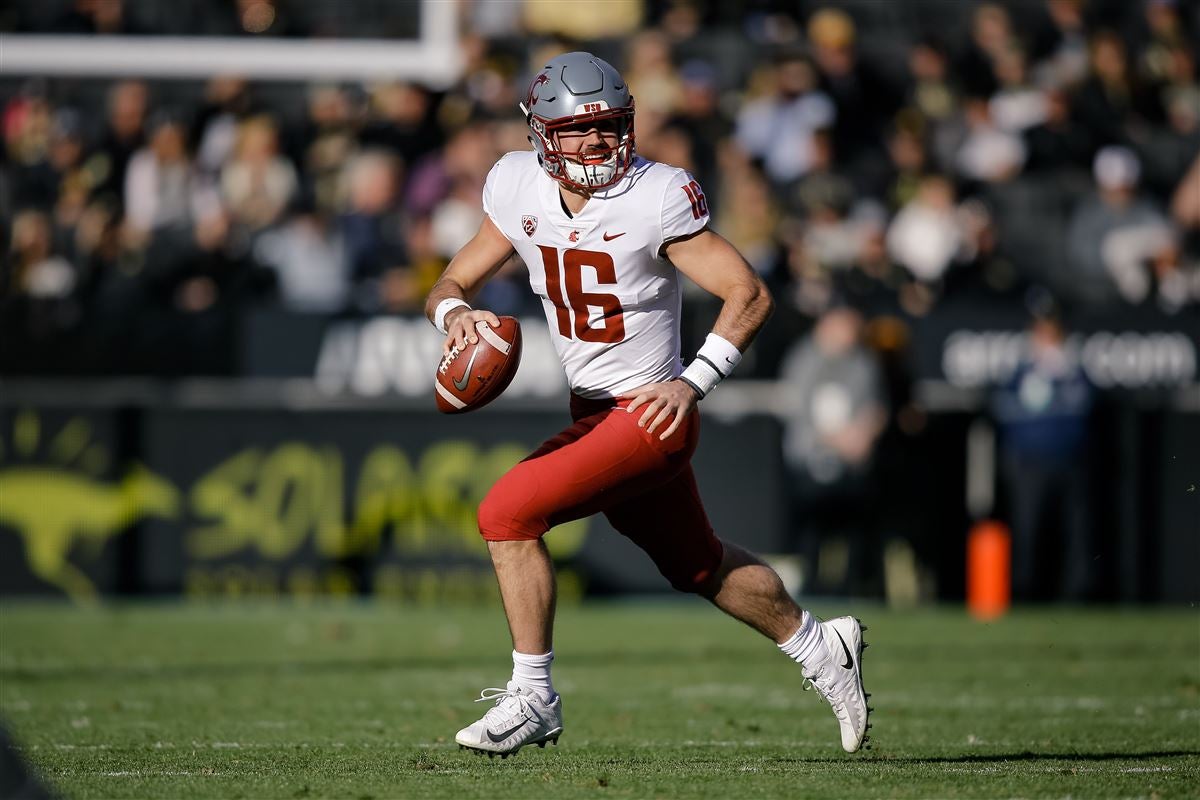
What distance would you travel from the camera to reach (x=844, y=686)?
5883mm

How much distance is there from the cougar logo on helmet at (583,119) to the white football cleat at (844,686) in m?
1.57

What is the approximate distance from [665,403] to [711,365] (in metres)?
0.19

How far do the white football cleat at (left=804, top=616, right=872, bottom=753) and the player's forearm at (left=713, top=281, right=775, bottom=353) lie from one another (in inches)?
39.3

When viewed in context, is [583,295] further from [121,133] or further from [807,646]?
[121,133]

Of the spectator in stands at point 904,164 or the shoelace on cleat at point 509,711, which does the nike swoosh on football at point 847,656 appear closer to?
the shoelace on cleat at point 509,711

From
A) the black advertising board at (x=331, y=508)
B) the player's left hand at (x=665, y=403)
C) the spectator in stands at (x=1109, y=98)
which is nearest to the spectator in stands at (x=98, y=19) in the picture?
the black advertising board at (x=331, y=508)

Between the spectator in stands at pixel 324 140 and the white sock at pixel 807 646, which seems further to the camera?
the spectator in stands at pixel 324 140

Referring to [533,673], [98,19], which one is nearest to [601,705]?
[533,673]

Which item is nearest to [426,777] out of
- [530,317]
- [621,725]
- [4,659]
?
[621,725]

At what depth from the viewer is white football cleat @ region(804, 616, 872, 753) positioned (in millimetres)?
5879

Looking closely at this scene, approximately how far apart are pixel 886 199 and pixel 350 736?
26.6ft

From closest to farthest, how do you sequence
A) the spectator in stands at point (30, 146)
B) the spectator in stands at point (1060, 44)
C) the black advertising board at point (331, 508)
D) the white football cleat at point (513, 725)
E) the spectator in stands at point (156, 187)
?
the white football cleat at point (513, 725)
the black advertising board at point (331, 508)
the spectator in stands at point (30, 146)
the spectator in stands at point (156, 187)
the spectator in stands at point (1060, 44)

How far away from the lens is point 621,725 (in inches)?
267

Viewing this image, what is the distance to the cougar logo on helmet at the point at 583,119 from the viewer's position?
556 cm
